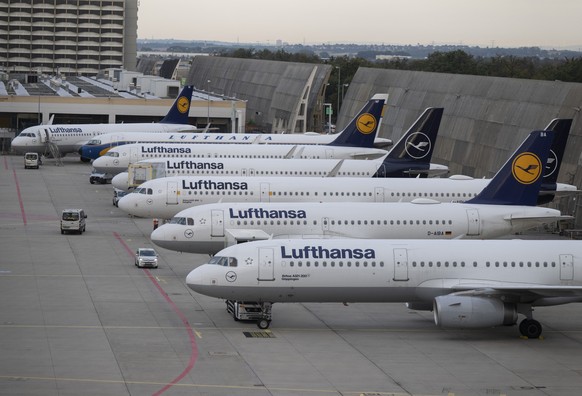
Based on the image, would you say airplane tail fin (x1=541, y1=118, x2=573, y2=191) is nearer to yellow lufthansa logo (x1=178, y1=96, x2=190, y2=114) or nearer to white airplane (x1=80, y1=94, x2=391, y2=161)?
white airplane (x1=80, y1=94, x2=391, y2=161)

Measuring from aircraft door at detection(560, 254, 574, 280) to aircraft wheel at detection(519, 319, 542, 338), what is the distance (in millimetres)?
2487

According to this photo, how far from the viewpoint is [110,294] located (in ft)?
182

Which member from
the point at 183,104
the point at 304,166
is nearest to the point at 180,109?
the point at 183,104

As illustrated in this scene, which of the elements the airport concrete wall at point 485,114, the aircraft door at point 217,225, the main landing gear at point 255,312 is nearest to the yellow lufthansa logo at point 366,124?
the airport concrete wall at point 485,114

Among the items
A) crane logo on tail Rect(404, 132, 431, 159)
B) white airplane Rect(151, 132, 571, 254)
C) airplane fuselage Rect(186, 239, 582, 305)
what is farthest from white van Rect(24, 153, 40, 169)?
airplane fuselage Rect(186, 239, 582, 305)

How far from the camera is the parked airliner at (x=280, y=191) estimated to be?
228ft

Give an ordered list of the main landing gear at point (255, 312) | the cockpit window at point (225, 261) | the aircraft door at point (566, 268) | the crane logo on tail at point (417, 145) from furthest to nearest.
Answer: the crane logo on tail at point (417, 145) → the aircraft door at point (566, 268) → the main landing gear at point (255, 312) → the cockpit window at point (225, 261)

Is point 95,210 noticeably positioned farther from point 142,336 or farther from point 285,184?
point 142,336

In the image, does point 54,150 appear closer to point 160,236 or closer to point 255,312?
point 160,236

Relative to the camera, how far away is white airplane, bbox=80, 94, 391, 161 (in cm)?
9981

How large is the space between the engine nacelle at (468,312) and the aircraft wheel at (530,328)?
3.89ft

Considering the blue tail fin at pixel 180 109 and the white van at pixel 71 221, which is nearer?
the white van at pixel 71 221

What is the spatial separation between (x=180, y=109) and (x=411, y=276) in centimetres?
8515

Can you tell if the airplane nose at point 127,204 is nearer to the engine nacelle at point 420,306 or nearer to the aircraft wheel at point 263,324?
the aircraft wheel at point 263,324
